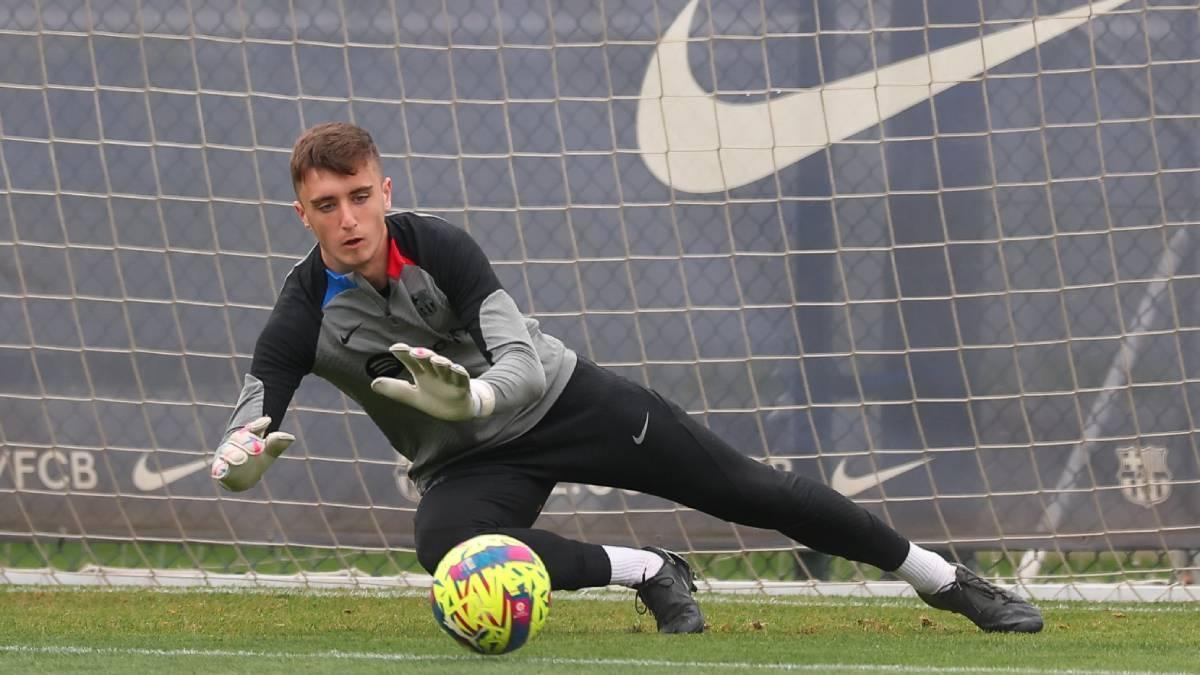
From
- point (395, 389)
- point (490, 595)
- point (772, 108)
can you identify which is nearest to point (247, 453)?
point (395, 389)

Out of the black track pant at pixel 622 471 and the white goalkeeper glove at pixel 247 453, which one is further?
the black track pant at pixel 622 471

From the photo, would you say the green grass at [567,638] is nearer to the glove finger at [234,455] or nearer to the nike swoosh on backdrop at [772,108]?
the glove finger at [234,455]

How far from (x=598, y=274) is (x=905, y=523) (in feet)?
5.24

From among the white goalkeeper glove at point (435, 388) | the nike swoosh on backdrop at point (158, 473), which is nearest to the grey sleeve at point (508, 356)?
the white goalkeeper glove at point (435, 388)

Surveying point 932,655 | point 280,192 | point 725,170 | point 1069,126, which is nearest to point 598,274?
point 725,170

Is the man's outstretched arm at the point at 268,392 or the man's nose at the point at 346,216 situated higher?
the man's nose at the point at 346,216

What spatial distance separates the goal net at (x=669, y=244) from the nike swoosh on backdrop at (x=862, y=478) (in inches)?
→ 0.5

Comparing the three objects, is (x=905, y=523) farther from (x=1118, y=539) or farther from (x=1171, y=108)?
(x=1171, y=108)

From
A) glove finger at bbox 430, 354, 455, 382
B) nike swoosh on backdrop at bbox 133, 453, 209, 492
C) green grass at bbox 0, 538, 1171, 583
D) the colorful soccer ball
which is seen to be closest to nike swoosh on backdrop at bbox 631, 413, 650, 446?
the colorful soccer ball

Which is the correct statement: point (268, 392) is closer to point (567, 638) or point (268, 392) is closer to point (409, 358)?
point (409, 358)

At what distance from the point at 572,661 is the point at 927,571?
3.82ft

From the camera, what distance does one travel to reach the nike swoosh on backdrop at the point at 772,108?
273 inches

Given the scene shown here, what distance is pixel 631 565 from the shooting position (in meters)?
4.94

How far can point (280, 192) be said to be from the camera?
716 centimetres
